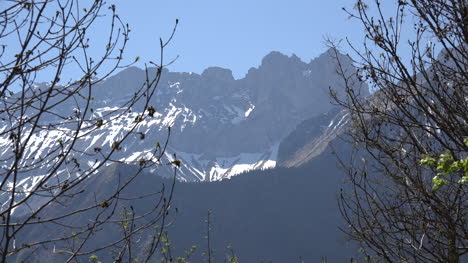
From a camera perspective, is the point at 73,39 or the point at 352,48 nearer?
the point at 73,39

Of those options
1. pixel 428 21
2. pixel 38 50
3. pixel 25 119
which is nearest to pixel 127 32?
pixel 38 50

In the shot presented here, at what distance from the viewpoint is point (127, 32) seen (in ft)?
19.8

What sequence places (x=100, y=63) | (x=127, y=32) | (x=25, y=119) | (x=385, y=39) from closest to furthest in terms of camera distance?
(x=25, y=119) < (x=100, y=63) < (x=127, y=32) < (x=385, y=39)

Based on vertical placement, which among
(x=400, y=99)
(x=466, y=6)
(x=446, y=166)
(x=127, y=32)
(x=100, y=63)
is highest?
(x=127, y=32)

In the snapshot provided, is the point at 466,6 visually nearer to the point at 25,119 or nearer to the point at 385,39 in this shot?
the point at 385,39

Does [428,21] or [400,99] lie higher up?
[428,21]

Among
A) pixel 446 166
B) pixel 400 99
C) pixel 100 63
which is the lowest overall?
pixel 446 166

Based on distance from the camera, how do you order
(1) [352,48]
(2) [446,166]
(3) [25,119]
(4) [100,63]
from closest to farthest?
(2) [446,166], (3) [25,119], (4) [100,63], (1) [352,48]

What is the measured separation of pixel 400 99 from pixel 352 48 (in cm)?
122

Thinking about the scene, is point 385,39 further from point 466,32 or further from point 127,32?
point 127,32

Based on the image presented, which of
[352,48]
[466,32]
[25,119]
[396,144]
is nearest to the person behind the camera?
[25,119]

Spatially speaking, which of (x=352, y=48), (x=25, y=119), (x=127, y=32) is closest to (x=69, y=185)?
(x=25, y=119)

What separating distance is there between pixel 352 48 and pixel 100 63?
4.64 m

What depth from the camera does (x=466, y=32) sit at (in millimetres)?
7234
